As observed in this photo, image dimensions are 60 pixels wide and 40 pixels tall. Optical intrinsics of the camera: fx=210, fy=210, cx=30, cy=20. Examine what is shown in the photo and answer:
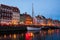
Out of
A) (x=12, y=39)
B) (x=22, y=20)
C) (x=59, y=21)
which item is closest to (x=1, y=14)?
(x=22, y=20)

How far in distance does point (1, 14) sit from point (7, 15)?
491cm

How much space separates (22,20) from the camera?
100062 millimetres

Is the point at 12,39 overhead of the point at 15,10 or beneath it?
beneath

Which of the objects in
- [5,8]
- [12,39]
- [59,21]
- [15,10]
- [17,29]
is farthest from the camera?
[59,21]

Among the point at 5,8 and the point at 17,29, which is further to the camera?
the point at 5,8

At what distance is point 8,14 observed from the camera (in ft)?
279

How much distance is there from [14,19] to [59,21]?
74.0 meters

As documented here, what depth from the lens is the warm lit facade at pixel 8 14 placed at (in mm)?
80250

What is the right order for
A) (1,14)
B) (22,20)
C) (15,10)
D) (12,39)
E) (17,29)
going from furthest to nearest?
(22,20) < (15,10) < (1,14) < (17,29) < (12,39)

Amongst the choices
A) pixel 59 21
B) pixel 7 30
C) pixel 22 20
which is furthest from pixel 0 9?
pixel 59 21

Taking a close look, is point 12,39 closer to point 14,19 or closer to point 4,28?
point 4,28

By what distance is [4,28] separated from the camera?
5034cm

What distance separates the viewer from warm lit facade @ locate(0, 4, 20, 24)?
80250 millimetres

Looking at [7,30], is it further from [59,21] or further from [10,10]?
[59,21]
